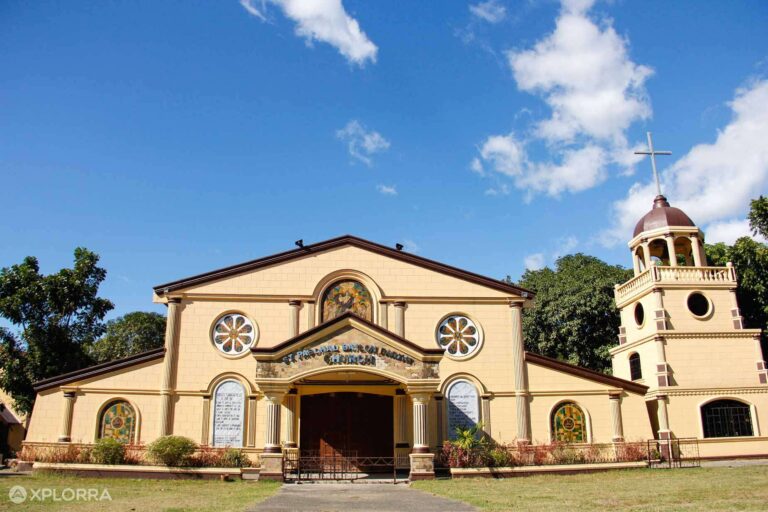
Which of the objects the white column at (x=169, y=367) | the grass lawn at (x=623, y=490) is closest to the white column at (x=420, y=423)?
the grass lawn at (x=623, y=490)

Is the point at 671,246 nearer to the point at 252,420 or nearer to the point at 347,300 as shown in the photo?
the point at 347,300

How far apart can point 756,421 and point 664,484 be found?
12.6 meters

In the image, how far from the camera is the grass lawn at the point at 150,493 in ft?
47.1

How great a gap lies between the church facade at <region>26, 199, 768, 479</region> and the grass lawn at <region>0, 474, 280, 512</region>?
2731mm

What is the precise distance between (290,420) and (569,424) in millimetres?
11285

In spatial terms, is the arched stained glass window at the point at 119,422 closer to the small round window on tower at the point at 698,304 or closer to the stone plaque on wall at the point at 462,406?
the stone plaque on wall at the point at 462,406

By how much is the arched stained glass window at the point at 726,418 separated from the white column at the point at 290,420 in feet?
58.6

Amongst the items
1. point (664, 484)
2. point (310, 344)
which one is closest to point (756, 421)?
point (664, 484)

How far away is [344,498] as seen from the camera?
54.8ft

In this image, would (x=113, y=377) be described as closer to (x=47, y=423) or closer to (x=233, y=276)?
(x=47, y=423)

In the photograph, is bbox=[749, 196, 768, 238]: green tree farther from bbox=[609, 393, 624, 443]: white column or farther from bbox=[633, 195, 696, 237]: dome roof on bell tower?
bbox=[609, 393, 624, 443]: white column
